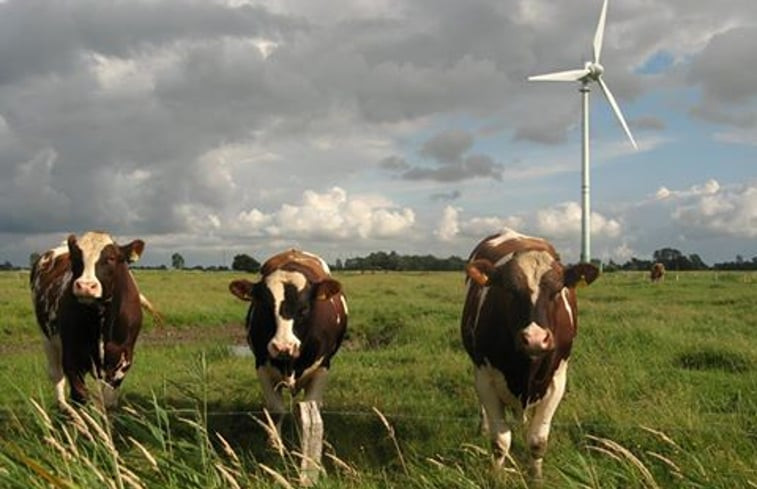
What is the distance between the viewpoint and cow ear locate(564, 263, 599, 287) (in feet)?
25.7

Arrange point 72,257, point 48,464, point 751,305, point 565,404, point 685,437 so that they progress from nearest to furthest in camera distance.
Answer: point 48,464 → point 685,437 → point 72,257 → point 565,404 → point 751,305

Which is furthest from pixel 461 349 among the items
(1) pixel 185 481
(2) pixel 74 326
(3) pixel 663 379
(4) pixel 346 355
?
(1) pixel 185 481

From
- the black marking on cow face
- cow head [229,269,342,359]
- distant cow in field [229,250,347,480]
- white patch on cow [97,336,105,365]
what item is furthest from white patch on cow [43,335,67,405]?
the black marking on cow face

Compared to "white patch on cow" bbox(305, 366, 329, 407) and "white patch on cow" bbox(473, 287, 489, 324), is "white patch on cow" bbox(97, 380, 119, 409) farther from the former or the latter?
"white patch on cow" bbox(473, 287, 489, 324)

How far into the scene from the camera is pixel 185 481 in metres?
4.45

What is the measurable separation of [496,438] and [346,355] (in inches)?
333

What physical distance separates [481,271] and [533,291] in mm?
792

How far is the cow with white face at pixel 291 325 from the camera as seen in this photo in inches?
351

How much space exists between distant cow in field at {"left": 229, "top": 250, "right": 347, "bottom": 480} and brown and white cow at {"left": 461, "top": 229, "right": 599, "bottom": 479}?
1.72 m

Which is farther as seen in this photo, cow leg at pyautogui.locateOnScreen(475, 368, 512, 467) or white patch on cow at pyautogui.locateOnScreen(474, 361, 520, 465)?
white patch on cow at pyautogui.locateOnScreen(474, 361, 520, 465)

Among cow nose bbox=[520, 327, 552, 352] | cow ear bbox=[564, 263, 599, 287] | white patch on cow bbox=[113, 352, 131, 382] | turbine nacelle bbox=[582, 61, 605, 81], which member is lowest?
white patch on cow bbox=[113, 352, 131, 382]

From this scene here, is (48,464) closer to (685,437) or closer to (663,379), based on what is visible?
(685,437)

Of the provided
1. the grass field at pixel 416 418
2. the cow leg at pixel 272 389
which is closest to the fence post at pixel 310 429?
the grass field at pixel 416 418

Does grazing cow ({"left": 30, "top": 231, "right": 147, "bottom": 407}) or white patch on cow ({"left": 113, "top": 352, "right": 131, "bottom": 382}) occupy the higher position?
grazing cow ({"left": 30, "top": 231, "right": 147, "bottom": 407})
